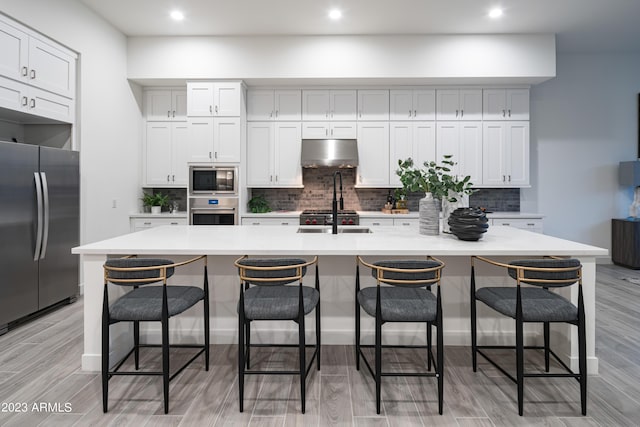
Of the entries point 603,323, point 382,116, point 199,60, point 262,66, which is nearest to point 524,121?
point 382,116

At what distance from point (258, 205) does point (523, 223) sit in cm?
383

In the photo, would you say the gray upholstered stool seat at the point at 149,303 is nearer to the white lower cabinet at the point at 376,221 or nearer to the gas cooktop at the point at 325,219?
the gas cooktop at the point at 325,219

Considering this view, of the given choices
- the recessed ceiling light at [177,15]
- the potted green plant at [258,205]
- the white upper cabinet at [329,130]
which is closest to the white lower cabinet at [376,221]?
the white upper cabinet at [329,130]

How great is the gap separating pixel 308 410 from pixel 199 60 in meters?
4.61

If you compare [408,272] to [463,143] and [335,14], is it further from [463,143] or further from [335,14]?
[463,143]

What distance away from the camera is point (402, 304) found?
2.05 metres

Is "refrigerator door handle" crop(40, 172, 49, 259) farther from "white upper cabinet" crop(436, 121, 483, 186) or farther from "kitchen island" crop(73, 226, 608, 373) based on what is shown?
"white upper cabinet" crop(436, 121, 483, 186)

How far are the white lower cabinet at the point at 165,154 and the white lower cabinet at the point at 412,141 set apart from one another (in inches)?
122

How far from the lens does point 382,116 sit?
529 cm

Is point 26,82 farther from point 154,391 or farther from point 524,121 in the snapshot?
point 524,121

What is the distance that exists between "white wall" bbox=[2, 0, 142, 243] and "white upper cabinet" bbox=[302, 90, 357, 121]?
250cm

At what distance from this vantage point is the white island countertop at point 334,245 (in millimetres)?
2191

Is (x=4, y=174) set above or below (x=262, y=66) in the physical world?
below

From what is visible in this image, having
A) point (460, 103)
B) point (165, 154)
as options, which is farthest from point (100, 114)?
point (460, 103)
